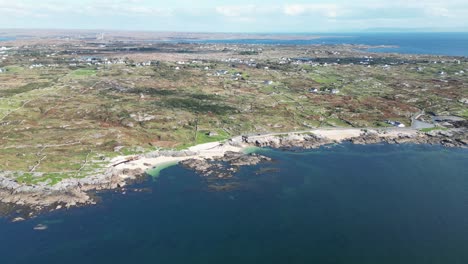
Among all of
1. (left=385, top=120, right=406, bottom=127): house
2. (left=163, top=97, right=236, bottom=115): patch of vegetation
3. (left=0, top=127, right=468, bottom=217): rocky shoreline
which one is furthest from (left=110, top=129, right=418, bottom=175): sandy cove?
(left=163, top=97, right=236, bottom=115): patch of vegetation

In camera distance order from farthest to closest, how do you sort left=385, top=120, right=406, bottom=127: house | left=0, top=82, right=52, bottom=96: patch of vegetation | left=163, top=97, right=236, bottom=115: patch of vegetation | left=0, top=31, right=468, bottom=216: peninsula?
left=0, top=82, right=52, bottom=96: patch of vegetation < left=163, top=97, right=236, bottom=115: patch of vegetation < left=385, top=120, right=406, bottom=127: house < left=0, top=31, right=468, bottom=216: peninsula

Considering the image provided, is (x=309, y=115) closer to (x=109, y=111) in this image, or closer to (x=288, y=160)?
(x=288, y=160)

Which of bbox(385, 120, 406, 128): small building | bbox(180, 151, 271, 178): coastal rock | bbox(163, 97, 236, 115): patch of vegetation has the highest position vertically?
bbox(163, 97, 236, 115): patch of vegetation

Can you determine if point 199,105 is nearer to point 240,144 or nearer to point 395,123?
point 240,144

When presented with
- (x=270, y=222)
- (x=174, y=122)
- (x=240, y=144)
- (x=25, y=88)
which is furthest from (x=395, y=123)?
(x=25, y=88)

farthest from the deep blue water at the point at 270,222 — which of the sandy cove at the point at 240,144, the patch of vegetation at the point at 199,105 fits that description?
the patch of vegetation at the point at 199,105

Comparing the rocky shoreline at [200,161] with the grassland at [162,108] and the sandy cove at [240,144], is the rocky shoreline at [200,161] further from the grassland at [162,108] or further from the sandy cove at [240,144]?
the grassland at [162,108]

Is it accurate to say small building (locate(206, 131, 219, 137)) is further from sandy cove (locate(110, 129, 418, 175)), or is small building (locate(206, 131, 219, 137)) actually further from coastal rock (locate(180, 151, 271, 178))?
coastal rock (locate(180, 151, 271, 178))

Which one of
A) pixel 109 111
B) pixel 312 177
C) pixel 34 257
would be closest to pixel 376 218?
pixel 312 177
